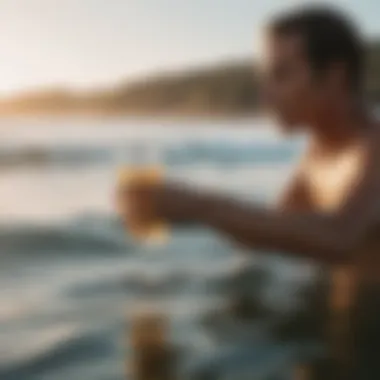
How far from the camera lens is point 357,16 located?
733 mm

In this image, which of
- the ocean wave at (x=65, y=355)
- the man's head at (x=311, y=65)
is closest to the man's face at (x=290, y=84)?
the man's head at (x=311, y=65)

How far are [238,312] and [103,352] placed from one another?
0.46 feet

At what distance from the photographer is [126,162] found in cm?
72

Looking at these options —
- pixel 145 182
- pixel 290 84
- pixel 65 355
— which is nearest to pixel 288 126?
pixel 290 84

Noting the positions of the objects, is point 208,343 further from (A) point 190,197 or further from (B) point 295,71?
(B) point 295,71

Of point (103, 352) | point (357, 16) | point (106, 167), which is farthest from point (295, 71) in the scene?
point (103, 352)

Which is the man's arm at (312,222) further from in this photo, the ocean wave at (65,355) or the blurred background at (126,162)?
the ocean wave at (65,355)

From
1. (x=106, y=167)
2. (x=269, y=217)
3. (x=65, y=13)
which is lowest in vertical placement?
(x=269, y=217)

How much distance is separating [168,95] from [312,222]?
204 mm

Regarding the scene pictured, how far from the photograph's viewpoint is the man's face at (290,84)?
2.27 ft

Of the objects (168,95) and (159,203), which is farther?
(168,95)

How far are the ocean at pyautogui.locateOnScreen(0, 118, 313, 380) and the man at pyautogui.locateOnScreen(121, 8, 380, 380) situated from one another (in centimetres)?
3

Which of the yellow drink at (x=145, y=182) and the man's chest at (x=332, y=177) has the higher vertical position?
the yellow drink at (x=145, y=182)

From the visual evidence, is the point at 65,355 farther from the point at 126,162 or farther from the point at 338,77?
the point at 338,77
